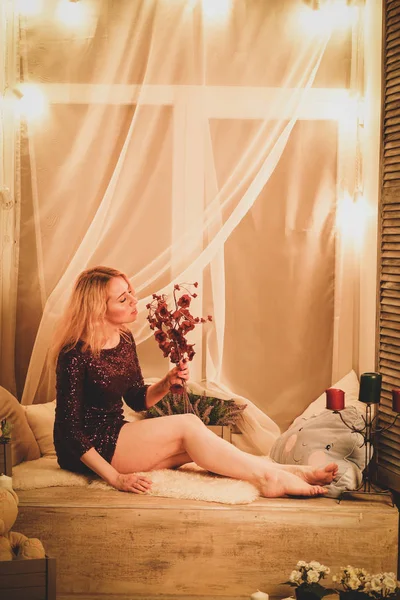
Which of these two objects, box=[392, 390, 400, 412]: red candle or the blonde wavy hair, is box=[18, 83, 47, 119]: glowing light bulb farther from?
box=[392, 390, 400, 412]: red candle

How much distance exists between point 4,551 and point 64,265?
1532mm

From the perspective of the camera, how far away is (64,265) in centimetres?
357

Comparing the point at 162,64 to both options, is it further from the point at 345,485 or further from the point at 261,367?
the point at 345,485

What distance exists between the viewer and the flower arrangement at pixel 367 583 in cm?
261

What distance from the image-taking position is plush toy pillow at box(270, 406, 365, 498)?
10.1ft

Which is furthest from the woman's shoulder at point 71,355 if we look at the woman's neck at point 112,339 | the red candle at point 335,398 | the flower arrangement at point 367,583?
the flower arrangement at point 367,583

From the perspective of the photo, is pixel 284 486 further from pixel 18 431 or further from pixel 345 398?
pixel 18 431

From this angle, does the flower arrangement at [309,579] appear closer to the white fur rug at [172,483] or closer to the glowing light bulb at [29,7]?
the white fur rug at [172,483]

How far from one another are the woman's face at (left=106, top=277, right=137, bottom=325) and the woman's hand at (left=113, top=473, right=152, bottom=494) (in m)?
0.59

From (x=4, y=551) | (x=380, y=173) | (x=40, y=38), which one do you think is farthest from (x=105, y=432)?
(x=40, y=38)

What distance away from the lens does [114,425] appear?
3086 mm

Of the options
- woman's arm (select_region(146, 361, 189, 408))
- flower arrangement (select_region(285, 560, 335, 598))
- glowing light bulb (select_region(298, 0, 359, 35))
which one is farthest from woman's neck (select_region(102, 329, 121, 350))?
glowing light bulb (select_region(298, 0, 359, 35))

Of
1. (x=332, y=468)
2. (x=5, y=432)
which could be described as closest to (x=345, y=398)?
(x=332, y=468)

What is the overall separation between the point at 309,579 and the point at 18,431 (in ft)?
4.19
